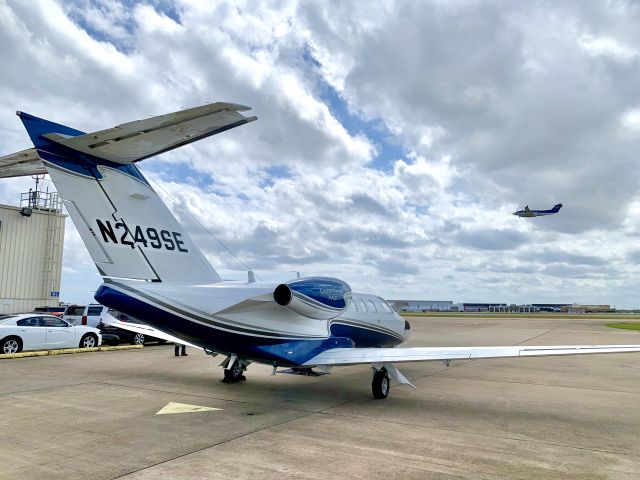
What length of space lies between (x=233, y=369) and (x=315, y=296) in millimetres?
3398

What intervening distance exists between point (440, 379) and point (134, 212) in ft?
30.4

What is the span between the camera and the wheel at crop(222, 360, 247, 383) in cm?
1142

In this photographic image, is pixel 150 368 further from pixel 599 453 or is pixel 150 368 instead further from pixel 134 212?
pixel 599 453

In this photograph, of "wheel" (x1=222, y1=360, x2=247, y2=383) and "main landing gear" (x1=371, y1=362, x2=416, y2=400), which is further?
"wheel" (x1=222, y1=360, x2=247, y2=383)

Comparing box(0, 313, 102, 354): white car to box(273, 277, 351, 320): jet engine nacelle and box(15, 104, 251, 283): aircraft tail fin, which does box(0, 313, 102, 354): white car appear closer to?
box(15, 104, 251, 283): aircraft tail fin

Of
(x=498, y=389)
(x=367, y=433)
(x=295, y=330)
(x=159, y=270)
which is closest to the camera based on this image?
(x=367, y=433)

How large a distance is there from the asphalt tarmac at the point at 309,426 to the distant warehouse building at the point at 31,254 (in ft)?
44.9

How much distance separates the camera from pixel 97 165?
7.73m

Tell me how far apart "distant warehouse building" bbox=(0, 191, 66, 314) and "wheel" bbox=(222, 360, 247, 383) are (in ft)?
62.4

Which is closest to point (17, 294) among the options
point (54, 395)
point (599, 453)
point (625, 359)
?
point (54, 395)

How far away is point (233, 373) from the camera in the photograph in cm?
1152

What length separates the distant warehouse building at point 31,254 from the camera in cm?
2444

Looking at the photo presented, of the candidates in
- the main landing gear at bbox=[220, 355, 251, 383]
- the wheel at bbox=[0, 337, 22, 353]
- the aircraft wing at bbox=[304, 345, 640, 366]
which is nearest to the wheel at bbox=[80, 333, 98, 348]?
the wheel at bbox=[0, 337, 22, 353]

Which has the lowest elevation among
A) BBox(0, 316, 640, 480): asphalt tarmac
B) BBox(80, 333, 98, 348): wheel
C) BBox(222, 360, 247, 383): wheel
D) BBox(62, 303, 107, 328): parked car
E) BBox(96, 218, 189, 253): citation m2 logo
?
BBox(0, 316, 640, 480): asphalt tarmac
